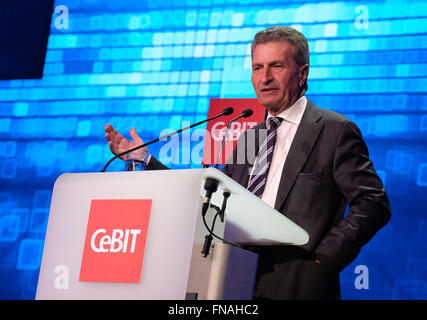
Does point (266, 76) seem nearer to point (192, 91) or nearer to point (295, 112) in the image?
point (295, 112)

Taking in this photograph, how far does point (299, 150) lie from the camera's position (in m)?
1.88

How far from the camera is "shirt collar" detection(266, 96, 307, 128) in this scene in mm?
2029

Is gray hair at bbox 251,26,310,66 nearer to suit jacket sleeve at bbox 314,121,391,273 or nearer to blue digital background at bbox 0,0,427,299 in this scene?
suit jacket sleeve at bbox 314,121,391,273

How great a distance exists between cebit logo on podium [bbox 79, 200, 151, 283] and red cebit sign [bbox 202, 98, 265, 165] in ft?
6.26

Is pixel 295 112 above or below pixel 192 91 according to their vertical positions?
below

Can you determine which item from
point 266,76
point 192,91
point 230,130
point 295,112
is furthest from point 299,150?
point 192,91

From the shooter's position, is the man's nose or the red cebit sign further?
the red cebit sign

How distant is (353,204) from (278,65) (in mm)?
616

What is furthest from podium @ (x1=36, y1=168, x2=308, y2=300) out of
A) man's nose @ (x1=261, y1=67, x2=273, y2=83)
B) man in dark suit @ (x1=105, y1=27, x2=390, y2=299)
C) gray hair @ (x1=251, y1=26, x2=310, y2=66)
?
gray hair @ (x1=251, y1=26, x2=310, y2=66)

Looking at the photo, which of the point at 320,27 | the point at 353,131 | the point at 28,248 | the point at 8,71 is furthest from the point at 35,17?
the point at 353,131

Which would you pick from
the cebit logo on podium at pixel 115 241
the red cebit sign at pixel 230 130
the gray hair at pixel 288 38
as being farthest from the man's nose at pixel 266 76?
the red cebit sign at pixel 230 130

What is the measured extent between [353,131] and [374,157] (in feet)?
3.96

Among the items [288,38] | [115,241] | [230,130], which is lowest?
[115,241]

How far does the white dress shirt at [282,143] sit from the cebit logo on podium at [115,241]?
0.65 metres
